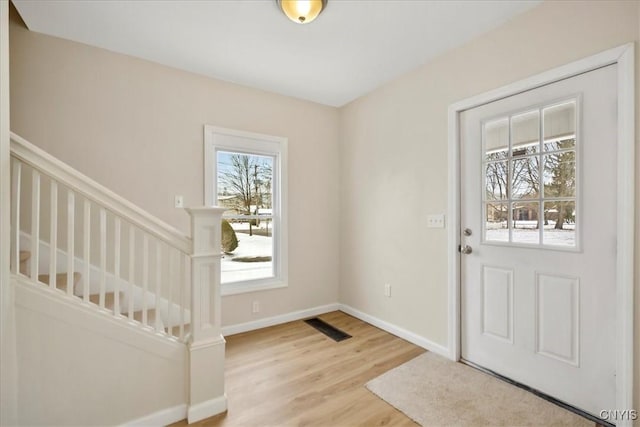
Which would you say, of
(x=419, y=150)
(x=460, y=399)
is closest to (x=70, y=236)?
(x=460, y=399)

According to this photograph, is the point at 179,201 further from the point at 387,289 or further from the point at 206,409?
the point at 387,289

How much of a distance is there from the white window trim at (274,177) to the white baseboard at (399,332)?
88cm

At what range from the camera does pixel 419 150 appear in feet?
8.62

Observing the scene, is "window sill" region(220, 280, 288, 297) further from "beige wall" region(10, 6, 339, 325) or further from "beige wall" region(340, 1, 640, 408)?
"beige wall" region(340, 1, 640, 408)

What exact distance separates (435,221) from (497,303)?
0.76 metres

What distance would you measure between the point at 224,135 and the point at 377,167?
1603 millimetres

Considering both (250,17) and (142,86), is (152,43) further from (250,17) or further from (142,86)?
(250,17)

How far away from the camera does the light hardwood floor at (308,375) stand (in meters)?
1.72

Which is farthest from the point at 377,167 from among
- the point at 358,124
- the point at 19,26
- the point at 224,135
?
the point at 19,26

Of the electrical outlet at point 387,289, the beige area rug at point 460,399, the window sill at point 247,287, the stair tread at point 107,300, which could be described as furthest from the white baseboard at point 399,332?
the stair tread at point 107,300

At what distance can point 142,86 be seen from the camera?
2.48 meters

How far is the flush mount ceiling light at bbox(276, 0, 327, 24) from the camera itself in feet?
5.83

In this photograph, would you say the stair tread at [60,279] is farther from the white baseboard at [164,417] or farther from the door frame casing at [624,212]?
the door frame casing at [624,212]

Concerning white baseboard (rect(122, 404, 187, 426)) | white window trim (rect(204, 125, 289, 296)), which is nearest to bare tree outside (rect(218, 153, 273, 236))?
white window trim (rect(204, 125, 289, 296))
